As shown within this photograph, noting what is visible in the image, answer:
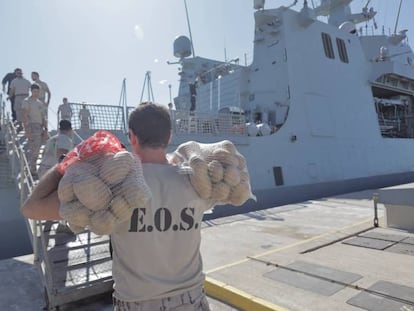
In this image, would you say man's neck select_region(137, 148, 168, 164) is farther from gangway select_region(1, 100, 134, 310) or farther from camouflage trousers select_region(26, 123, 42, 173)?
camouflage trousers select_region(26, 123, 42, 173)

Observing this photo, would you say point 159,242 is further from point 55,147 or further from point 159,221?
point 55,147

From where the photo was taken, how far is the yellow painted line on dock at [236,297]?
304cm

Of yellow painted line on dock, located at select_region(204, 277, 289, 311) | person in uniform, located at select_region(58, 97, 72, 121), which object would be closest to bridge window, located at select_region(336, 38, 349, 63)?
person in uniform, located at select_region(58, 97, 72, 121)

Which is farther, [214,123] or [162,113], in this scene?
[214,123]

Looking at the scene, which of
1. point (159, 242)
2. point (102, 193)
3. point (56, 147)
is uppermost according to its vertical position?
point (56, 147)

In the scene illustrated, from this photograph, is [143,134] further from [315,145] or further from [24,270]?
[315,145]

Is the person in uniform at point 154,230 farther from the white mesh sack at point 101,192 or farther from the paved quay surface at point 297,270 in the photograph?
the paved quay surface at point 297,270

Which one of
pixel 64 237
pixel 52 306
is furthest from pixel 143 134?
pixel 64 237

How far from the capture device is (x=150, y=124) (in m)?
1.43

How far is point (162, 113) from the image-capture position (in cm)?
145

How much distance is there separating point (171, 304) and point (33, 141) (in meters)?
5.87

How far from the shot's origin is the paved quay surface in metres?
3.12

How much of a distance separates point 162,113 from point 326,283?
2825mm

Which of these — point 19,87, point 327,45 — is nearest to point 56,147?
point 19,87
